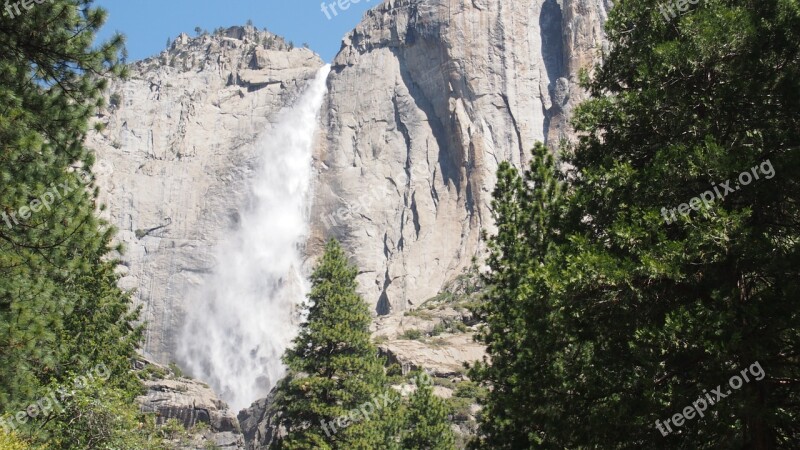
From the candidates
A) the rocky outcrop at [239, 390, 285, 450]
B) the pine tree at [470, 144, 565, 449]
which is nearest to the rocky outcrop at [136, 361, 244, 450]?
the rocky outcrop at [239, 390, 285, 450]

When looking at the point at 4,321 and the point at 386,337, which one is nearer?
A: the point at 4,321

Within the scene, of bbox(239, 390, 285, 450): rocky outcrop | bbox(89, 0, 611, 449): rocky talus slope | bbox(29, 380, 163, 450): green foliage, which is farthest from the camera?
bbox(89, 0, 611, 449): rocky talus slope

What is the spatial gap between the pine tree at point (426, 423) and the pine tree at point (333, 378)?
80.7 inches

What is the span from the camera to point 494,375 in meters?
19.3

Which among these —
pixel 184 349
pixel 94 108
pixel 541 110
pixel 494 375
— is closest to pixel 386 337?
pixel 184 349

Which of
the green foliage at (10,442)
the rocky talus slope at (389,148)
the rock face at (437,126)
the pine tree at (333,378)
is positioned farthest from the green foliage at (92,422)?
the rock face at (437,126)

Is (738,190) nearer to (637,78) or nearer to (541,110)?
(637,78)

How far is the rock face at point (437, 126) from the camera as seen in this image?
10950 cm

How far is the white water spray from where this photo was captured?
108375 millimetres

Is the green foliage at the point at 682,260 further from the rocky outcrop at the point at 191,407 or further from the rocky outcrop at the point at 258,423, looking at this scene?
the rocky outcrop at the point at 191,407

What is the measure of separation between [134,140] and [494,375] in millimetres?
122094

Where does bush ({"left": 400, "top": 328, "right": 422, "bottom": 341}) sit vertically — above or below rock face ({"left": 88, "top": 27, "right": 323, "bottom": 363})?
below

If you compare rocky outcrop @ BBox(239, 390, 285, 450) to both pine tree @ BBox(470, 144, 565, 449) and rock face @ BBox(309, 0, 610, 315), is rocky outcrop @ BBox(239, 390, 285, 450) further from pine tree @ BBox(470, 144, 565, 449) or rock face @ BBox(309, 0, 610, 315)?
pine tree @ BBox(470, 144, 565, 449)

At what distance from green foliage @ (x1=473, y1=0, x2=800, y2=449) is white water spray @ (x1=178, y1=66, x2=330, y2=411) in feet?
321
